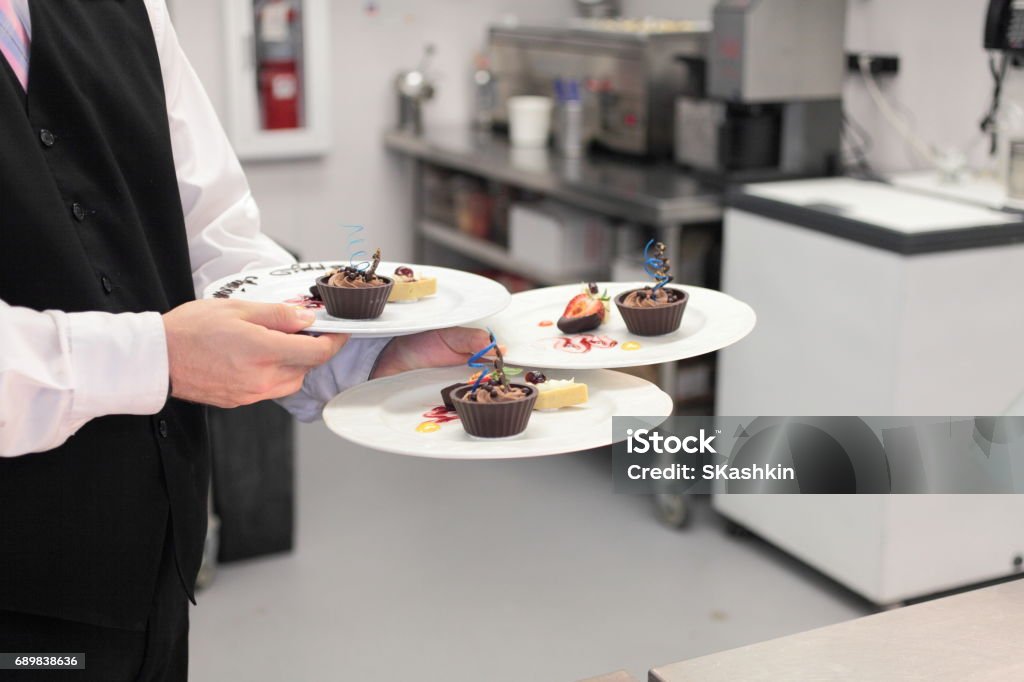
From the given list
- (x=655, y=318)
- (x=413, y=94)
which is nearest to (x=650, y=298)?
(x=655, y=318)

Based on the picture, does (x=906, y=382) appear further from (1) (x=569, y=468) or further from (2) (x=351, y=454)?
(2) (x=351, y=454)

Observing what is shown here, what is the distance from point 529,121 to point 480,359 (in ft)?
9.44

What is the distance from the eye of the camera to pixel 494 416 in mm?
1073

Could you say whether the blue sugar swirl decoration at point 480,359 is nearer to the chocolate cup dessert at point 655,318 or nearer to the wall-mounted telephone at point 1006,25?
the chocolate cup dessert at point 655,318

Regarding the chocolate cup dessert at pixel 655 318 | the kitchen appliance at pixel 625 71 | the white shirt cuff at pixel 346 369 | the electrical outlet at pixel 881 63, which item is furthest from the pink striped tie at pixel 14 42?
the electrical outlet at pixel 881 63

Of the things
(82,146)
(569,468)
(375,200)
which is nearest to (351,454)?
(569,468)

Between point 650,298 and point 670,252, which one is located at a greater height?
point 650,298

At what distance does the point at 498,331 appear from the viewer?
1305 mm

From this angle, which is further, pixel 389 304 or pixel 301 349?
pixel 389 304

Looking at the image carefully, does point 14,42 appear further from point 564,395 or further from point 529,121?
point 529,121

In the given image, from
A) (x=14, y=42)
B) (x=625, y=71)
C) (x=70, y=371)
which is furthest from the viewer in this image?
(x=625, y=71)

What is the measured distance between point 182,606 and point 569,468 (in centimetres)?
239

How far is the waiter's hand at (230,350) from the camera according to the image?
3.46 feet

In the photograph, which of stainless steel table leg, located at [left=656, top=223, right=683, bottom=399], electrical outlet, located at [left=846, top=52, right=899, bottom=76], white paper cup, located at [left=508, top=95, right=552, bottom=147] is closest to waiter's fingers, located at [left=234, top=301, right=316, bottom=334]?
stainless steel table leg, located at [left=656, top=223, right=683, bottom=399]
